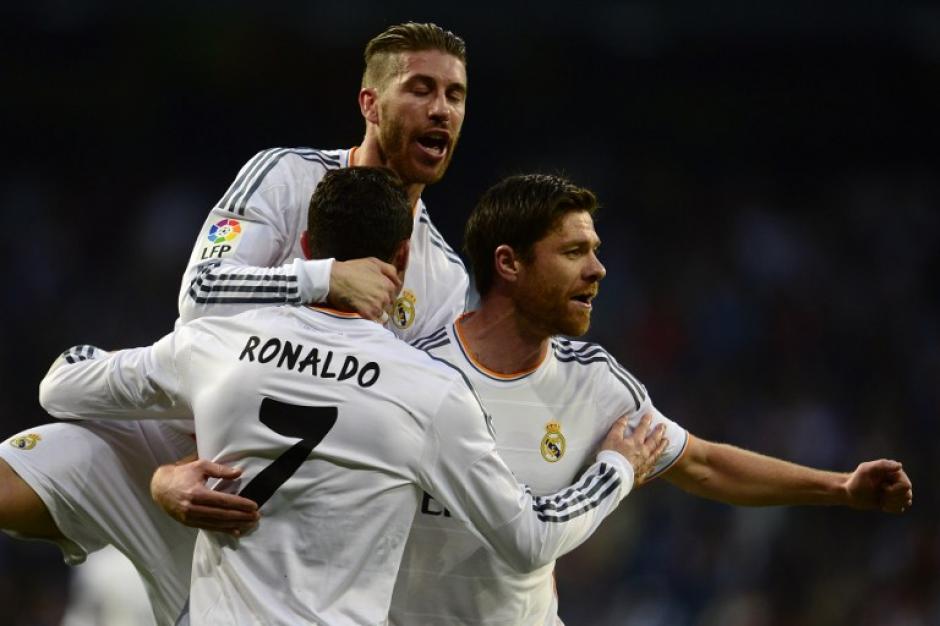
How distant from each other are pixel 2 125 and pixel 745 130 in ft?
23.1

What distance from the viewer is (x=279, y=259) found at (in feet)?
13.7

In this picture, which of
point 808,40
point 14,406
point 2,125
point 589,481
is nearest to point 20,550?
point 14,406

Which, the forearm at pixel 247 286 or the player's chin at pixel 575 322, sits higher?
the player's chin at pixel 575 322

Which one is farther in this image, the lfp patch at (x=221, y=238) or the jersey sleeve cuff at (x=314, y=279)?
the lfp patch at (x=221, y=238)

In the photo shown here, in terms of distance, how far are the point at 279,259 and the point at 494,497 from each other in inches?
51.0

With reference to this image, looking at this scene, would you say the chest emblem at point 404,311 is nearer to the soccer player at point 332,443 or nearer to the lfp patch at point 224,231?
the lfp patch at point 224,231

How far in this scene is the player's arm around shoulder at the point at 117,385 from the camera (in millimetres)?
3393

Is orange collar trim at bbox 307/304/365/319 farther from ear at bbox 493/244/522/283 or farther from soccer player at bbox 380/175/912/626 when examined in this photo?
ear at bbox 493/244/522/283

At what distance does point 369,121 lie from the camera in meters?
4.65

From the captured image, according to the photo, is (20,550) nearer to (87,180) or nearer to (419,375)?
(87,180)

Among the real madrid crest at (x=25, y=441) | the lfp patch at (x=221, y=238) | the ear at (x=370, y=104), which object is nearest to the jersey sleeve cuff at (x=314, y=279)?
the lfp patch at (x=221, y=238)

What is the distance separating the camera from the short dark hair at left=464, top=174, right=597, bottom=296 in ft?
13.4

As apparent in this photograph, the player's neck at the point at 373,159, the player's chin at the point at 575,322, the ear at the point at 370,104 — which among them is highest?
the ear at the point at 370,104

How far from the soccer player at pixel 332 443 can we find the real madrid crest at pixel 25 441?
0.79 metres
